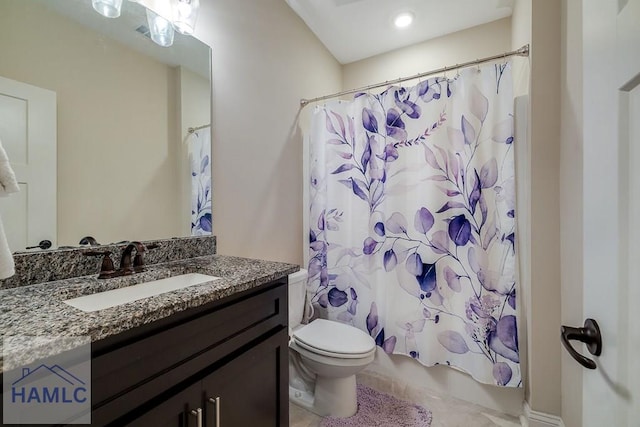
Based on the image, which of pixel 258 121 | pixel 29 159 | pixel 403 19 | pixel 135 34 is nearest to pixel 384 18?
pixel 403 19

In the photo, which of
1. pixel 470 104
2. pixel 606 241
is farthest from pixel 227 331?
pixel 470 104

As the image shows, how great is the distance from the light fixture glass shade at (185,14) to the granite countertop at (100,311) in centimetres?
107

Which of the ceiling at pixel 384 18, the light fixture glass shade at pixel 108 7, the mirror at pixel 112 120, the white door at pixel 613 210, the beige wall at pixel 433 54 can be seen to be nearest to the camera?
the white door at pixel 613 210

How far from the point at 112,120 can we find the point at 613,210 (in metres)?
1.50

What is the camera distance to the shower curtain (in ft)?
4.83

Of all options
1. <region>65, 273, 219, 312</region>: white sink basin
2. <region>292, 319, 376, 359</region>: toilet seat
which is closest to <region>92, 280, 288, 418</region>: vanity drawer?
<region>65, 273, 219, 312</region>: white sink basin

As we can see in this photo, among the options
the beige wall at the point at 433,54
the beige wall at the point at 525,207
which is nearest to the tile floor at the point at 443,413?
the beige wall at the point at 525,207

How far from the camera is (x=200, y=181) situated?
1.39 metres

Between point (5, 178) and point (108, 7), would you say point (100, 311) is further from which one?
point (108, 7)

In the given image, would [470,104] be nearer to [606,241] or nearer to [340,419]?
[606,241]

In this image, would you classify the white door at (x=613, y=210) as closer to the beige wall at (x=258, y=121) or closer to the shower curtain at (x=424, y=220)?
the shower curtain at (x=424, y=220)

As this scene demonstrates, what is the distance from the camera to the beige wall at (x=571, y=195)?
1.09m

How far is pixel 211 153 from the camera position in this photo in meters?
1.41

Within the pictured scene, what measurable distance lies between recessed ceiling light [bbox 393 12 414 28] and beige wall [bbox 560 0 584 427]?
0.96 meters
